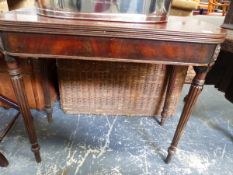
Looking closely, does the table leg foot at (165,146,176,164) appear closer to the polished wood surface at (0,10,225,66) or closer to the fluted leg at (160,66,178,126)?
the fluted leg at (160,66,178,126)

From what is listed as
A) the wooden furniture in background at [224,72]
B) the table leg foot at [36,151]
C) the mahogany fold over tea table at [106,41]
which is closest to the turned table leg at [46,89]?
the table leg foot at [36,151]

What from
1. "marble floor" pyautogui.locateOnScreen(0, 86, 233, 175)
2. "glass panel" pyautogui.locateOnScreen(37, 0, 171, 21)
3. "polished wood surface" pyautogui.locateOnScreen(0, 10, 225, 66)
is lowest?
"marble floor" pyautogui.locateOnScreen(0, 86, 233, 175)

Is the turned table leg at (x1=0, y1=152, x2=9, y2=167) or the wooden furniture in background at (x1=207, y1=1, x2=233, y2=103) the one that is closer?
the turned table leg at (x1=0, y1=152, x2=9, y2=167)

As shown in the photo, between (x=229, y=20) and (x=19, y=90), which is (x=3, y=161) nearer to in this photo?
(x=19, y=90)

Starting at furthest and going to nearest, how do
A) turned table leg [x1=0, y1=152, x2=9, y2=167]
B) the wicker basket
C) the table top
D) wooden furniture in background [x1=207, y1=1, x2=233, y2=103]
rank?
the wicker basket
wooden furniture in background [x1=207, y1=1, x2=233, y2=103]
turned table leg [x1=0, y1=152, x2=9, y2=167]
the table top

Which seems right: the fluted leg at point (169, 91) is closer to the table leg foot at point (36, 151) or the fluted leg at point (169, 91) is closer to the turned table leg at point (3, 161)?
the table leg foot at point (36, 151)

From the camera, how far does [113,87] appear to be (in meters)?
1.22

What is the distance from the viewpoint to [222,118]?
1.36 metres

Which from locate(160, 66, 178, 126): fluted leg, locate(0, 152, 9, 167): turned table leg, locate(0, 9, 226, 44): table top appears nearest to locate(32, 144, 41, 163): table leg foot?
locate(0, 152, 9, 167): turned table leg

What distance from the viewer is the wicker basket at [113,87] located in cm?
114

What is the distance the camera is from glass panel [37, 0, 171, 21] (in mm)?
649

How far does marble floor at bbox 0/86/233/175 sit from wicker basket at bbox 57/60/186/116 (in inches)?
2.6

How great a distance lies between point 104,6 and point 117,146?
732mm

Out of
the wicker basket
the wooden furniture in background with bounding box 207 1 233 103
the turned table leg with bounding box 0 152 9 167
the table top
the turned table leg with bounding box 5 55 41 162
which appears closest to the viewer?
the table top
